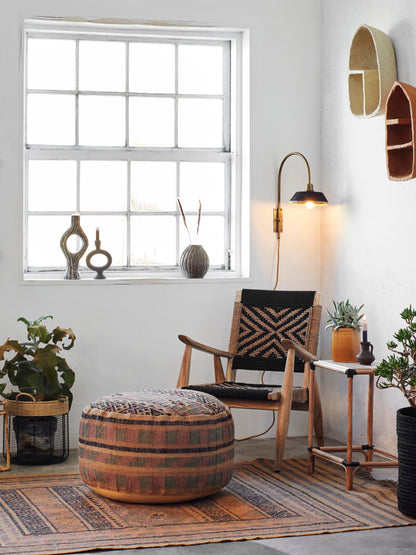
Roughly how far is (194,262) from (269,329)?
0.63 meters

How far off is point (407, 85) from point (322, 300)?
1.73 meters

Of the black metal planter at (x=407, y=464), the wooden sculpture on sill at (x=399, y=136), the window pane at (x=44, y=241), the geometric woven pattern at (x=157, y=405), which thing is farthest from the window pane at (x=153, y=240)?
the black metal planter at (x=407, y=464)

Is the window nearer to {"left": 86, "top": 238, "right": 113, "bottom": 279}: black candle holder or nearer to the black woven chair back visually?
{"left": 86, "top": 238, "right": 113, "bottom": 279}: black candle holder

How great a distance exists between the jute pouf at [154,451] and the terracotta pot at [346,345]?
0.81 meters

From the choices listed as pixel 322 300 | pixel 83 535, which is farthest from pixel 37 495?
pixel 322 300

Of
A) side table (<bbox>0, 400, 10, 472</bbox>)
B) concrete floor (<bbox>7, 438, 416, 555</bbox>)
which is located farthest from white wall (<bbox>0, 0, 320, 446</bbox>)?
concrete floor (<bbox>7, 438, 416, 555</bbox>)

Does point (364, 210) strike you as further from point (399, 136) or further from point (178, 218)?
point (178, 218)

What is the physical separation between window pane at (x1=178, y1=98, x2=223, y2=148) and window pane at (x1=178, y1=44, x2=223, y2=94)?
8 cm

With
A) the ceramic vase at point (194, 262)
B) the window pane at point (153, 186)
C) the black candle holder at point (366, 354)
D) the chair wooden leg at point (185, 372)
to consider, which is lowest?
the chair wooden leg at point (185, 372)

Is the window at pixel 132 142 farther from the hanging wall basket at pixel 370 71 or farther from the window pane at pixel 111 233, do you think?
the hanging wall basket at pixel 370 71

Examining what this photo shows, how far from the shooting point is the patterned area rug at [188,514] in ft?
10.5

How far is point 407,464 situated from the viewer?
3.49 m

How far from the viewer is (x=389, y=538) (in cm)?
322

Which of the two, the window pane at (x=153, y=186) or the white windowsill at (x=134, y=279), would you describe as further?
the window pane at (x=153, y=186)
